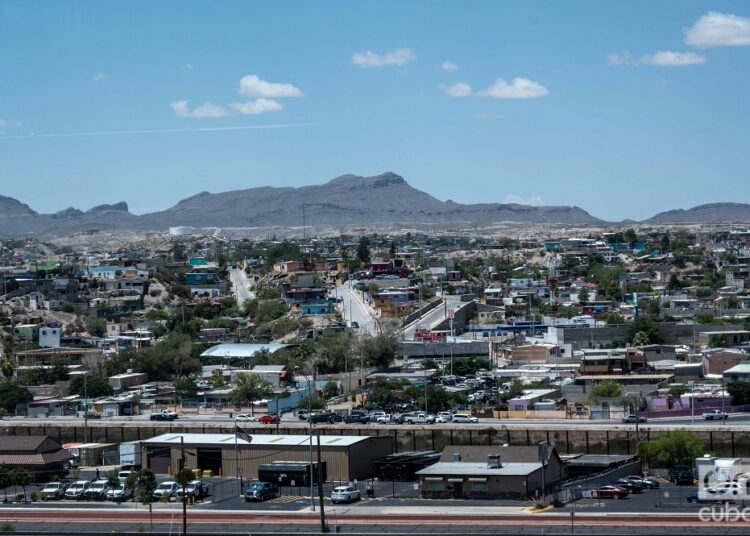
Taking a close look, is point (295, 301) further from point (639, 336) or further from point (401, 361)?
point (639, 336)

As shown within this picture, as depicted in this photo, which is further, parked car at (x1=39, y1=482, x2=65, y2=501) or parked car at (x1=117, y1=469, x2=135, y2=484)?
parked car at (x1=117, y1=469, x2=135, y2=484)

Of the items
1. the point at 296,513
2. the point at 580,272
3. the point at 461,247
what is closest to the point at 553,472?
the point at 296,513

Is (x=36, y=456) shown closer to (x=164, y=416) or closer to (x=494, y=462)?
(x=164, y=416)

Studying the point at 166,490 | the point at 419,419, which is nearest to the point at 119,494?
the point at 166,490

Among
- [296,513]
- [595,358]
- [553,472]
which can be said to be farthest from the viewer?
[595,358]

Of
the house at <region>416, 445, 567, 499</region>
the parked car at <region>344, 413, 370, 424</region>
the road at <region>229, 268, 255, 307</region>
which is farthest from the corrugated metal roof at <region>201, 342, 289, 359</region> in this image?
the house at <region>416, 445, 567, 499</region>

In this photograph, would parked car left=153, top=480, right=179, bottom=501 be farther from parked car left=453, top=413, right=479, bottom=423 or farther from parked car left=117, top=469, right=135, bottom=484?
parked car left=453, top=413, right=479, bottom=423

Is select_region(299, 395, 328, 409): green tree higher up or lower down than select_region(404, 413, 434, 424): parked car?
higher up
